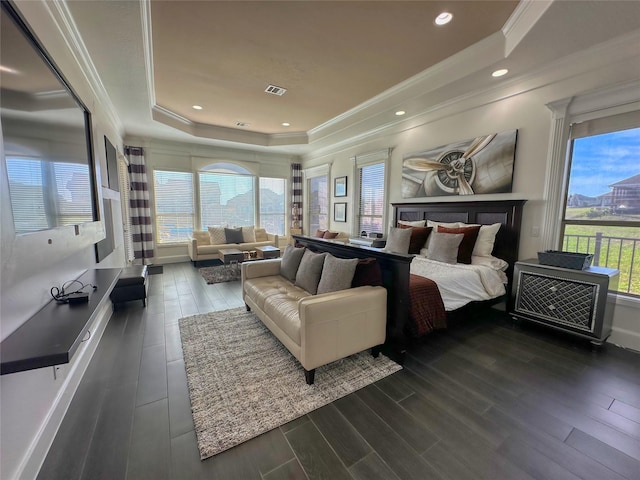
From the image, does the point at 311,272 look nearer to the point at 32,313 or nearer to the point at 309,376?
the point at 309,376

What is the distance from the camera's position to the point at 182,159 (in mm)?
6191

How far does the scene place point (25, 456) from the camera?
124 cm

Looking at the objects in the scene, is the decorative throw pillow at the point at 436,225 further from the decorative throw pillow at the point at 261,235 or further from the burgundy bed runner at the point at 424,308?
the decorative throw pillow at the point at 261,235

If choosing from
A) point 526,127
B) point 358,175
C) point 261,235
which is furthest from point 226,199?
point 526,127

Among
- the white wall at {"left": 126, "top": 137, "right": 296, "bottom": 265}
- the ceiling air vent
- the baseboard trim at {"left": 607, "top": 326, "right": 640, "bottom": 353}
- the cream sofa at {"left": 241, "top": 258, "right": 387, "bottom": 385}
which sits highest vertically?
the ceiling air vent

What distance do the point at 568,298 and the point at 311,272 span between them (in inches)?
98.8

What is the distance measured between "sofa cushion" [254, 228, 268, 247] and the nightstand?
5.40 m

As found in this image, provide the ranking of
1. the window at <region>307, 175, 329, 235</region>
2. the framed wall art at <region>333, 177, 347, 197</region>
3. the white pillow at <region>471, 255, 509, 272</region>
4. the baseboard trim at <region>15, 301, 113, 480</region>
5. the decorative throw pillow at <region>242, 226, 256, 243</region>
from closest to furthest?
the baseboard trim at <region>15, 301, 113, 480</region> → the white pillow at <region>471, 255, 509, 272</region> → the framed wall art at <region>333, 177, 347, 197</region> → the decorative throw pillow at <region>242, 226, 256, 243</region> → the window at <region>307, 175, 329, 235</region>

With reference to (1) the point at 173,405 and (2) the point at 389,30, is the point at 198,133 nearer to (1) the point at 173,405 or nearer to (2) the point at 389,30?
(2) the point at 389,30

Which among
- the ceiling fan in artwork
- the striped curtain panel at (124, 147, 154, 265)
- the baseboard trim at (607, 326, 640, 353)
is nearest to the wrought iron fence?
the baseboard trim at (607, 326, 640, 353)

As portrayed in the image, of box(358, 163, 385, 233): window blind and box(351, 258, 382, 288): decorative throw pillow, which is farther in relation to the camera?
box(358, 163, 385, 233): window blind

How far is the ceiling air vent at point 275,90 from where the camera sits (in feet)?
12.0

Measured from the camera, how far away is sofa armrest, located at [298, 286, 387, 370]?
6.15 ft

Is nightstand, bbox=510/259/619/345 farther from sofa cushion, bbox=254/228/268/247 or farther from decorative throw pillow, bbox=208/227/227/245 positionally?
decorative throw pillow, bbox=208/227/227/245
